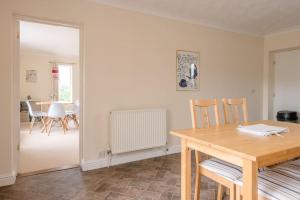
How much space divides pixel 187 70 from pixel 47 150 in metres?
2.83

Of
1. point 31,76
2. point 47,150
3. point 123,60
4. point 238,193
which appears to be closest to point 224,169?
point 238,193

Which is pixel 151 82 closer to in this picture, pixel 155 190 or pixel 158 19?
pixel 158 19

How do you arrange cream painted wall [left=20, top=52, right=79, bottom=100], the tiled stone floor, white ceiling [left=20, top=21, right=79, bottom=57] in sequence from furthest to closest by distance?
cream painted wall [left=20, top=52, right=79, bottom=100] → white ceiling [left=20, top=21, right=79, bottom=57] → the tiled stone floor

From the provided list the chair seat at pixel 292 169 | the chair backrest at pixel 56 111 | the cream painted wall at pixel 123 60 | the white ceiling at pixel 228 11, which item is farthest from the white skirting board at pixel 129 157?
the chair backrest at pixel 56 111

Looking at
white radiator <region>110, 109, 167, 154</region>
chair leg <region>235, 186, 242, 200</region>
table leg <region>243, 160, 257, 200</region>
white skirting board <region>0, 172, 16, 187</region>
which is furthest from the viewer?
white radiator <region>110, 109, 167, 154</region>

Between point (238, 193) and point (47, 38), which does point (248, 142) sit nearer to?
point (238, 193)

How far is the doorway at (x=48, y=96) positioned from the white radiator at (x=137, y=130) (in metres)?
0.50

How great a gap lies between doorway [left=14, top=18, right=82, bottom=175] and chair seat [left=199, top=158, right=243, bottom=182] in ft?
6.02

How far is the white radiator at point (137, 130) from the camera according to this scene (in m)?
3.02

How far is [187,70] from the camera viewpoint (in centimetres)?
379

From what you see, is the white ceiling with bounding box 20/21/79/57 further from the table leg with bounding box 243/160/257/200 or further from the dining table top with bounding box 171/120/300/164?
the table leg with bounding box 243/160/257/200

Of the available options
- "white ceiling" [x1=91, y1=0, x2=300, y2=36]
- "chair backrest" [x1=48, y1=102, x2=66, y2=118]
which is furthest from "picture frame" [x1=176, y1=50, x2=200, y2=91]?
"chair backrest" [x1=48, y1=102, x2=66, y2=118]

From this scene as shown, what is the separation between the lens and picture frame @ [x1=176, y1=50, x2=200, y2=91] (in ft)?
12.1

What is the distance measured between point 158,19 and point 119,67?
105 centimetres
